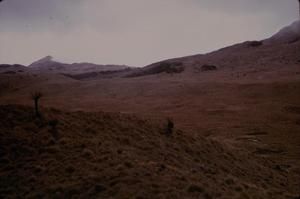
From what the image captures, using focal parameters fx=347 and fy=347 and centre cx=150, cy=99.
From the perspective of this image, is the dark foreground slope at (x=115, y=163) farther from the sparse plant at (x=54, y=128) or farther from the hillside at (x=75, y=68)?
the hillside at (x=75, y=68)

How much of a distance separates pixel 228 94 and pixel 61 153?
4211 cm

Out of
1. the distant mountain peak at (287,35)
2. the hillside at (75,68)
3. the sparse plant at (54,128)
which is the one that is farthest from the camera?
the hillside at (75,68)

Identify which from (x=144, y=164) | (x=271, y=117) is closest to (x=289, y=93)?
(x=271, y=117)

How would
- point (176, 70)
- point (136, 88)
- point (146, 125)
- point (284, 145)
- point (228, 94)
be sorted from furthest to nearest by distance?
point (176, 70)
point (136, 88)
point (228, 94)
point (284, 145)
point (146, 125)

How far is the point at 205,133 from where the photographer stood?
29.8 meters

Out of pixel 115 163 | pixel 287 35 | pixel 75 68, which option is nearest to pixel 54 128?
pixel 115 163

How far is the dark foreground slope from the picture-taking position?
11133 mm

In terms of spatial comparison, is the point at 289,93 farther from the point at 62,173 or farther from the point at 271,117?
the point at 62,173

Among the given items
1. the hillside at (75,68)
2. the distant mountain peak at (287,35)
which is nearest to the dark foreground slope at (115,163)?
the distant mountain peak at (287,35)

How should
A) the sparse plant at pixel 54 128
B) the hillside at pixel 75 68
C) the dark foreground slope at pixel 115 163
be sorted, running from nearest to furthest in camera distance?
the dark foreground slope at pixel 115 163, the sparse plant at pixel 54 128, the hillside at pixel 75 68

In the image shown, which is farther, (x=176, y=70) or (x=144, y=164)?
(x=176, y=70)

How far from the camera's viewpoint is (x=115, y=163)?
13.0 metres

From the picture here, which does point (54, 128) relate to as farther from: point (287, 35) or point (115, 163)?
point (287, 35)

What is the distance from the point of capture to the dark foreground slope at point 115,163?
11133 millimetres
